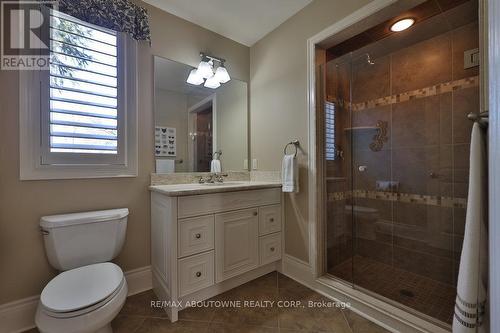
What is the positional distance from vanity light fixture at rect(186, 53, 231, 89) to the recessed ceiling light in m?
1.52

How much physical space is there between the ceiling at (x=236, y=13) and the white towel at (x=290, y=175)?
1.29m

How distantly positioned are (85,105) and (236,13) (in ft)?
4.77

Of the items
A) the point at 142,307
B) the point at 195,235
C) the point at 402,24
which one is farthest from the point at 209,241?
the point at 402,24

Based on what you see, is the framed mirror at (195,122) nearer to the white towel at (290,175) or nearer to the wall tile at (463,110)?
the white towel at (290,175)

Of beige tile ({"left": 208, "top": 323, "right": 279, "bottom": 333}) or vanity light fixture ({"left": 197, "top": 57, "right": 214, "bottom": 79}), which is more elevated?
vanity light fixture ({"left": 197, "top": 57, "right": 214, "bottom": 79})

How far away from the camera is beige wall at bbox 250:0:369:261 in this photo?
73.7 inches

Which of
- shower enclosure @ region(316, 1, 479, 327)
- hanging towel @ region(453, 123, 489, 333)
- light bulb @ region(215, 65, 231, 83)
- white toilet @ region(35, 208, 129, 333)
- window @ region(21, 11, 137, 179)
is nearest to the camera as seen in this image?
hanging towel @ region(453, 123, 489, 333)

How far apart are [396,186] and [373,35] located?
1.44 meters

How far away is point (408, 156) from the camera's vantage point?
82.7 inches

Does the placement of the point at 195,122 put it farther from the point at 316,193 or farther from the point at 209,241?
the point at 316,193

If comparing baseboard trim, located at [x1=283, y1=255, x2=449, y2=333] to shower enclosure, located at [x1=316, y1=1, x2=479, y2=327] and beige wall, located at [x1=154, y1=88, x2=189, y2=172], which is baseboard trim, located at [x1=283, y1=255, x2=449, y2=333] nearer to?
shower enclosure, located at [x1=316, y1=1, x2=479, y2=327]

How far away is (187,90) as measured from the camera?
6.86 feet

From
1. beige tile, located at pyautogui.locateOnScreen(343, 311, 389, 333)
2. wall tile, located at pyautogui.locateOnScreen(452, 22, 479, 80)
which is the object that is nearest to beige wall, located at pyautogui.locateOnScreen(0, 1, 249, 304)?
beige tile, located at pyautogui.locateOnScreen(343, 311, 389, 333)

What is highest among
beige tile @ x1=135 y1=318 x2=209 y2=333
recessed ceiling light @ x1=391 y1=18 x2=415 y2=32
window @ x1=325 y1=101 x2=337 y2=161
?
recessed ceiling light @ x1=391 y1=18 x2=415 y2=32
